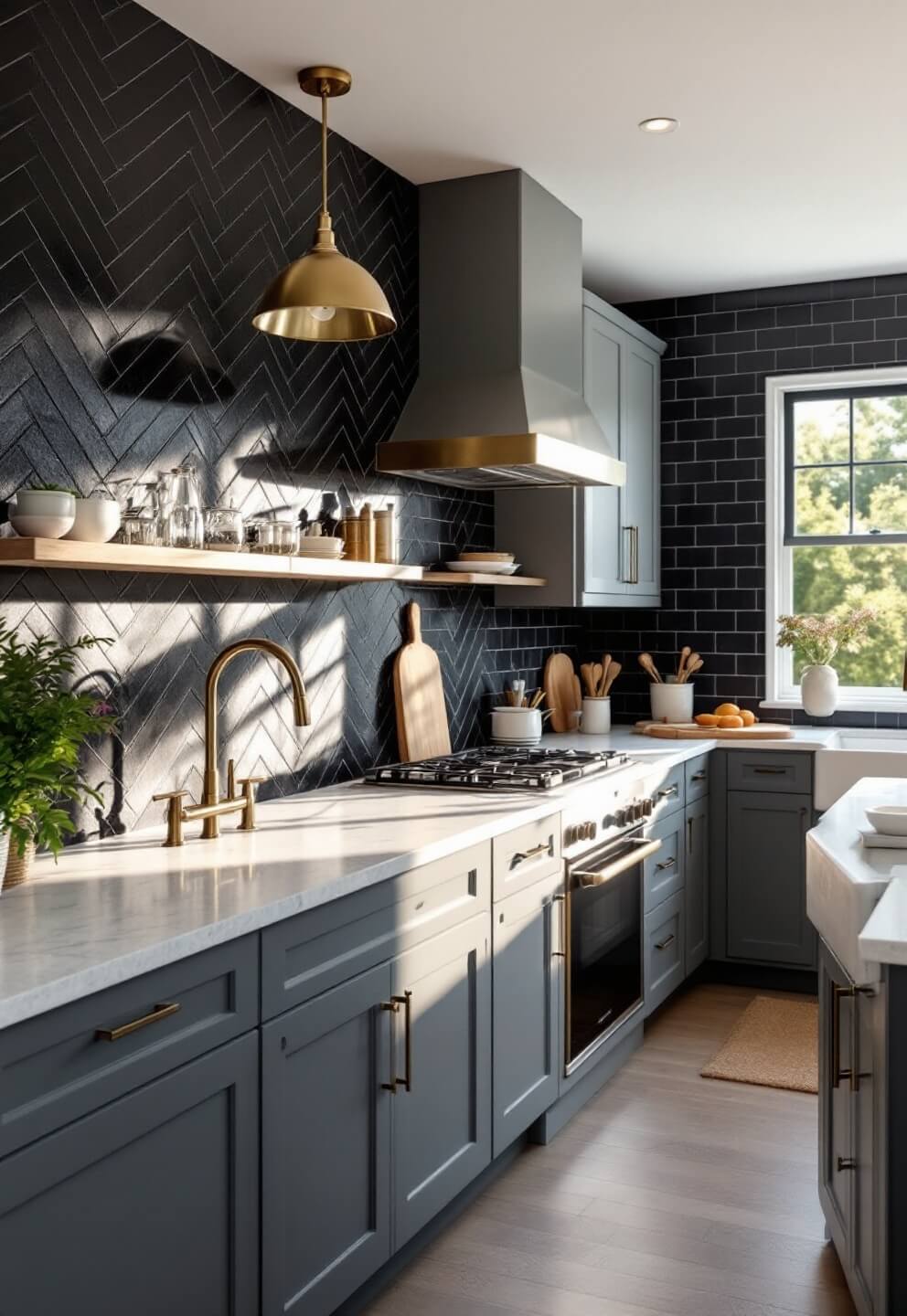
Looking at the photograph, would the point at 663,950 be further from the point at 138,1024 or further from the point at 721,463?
the point at 138,1024

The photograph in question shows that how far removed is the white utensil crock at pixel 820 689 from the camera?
522 centimetres

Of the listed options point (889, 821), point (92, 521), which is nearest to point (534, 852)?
point (889, 821)

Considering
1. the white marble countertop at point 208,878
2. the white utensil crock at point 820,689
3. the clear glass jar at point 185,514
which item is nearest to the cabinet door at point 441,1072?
the white marble countertop at point 208,878

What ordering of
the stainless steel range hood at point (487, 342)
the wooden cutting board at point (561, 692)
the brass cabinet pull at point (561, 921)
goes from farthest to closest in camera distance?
the wooden cutting board at point (561, 692) < the stainless steel range hood at point (487, 342) < the brass cabinet pull at point (561, 921)

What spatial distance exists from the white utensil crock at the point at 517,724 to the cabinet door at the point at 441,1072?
1556 millimetres

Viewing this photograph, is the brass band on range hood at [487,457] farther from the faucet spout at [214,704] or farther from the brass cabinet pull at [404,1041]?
the brass cabinet pull at [404,1041]

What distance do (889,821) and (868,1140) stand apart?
0.62 metres

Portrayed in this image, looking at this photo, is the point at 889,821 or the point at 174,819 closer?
the point at 889,821

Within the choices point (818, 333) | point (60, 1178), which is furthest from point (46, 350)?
point (818, 333)

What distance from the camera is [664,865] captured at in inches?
173

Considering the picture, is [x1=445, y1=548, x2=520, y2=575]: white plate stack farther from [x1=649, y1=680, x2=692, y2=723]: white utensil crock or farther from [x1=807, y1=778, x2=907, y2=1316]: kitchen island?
[x1=807, y1=778, x2=907, y2=1316]: kitchen island

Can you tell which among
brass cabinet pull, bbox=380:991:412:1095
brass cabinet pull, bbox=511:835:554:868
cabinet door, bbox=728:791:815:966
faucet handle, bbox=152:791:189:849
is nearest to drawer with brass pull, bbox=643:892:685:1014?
cabinet door, bbox=728:791:815:966

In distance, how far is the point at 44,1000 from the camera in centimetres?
160

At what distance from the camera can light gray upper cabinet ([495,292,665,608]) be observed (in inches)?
185
